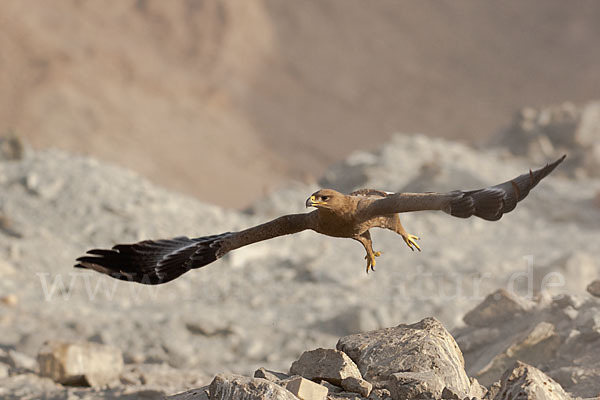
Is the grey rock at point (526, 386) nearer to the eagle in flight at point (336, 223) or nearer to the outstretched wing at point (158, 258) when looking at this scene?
the eagle in flight at point (336, 223)

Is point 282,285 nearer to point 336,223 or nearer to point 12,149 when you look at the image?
point 12,149

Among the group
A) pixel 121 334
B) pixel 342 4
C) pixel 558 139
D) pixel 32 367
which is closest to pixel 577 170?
pixel 558 139

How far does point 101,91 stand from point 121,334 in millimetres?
29209

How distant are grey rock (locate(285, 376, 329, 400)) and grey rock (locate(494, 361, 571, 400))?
1117 millimetres

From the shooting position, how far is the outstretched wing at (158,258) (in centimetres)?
549

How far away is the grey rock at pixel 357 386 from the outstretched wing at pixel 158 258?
1.21 m

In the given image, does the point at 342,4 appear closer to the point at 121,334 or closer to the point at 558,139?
the point at 558,139

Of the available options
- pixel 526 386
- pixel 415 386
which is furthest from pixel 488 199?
pixel 415 386

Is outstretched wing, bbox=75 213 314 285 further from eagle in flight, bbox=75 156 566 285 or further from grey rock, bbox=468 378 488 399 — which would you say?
grey rock, bbox=468 378 488 399

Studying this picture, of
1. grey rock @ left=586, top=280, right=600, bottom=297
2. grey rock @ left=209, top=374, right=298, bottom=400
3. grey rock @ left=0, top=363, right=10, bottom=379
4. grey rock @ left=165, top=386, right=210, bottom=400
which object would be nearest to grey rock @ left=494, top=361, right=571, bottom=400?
grey rock @ left=209, top=374, right=298, bottom=400

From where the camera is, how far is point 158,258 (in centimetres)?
571

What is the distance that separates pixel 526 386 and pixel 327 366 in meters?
1.44

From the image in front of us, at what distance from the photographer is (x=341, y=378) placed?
504 centimetres

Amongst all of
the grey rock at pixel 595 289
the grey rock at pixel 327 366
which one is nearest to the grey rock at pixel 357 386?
the grey rock at pixel 327 366
